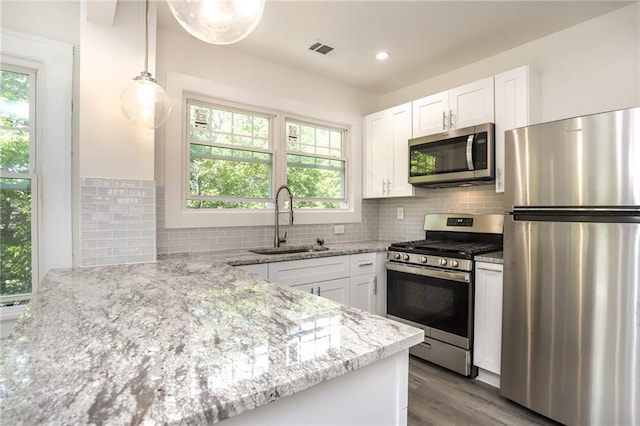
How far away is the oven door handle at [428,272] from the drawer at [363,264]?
0.14m

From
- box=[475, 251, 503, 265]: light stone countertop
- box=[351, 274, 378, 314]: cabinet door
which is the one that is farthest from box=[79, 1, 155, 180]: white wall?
box=[475, 251, 503, 265]: light stone countertop

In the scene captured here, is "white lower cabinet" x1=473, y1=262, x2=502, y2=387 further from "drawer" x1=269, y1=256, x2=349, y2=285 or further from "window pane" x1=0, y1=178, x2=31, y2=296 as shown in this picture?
"window pane" x1=0, y1=178, x2=31, y2=296

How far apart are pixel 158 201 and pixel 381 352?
2.25 metres

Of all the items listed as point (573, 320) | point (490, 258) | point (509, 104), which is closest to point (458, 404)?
point (573, 320)

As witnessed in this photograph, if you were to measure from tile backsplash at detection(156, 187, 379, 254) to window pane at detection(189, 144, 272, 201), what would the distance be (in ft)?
1.06

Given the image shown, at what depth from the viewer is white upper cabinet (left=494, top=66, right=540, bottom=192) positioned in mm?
2434

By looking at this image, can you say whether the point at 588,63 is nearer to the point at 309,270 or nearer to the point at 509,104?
the point at 509,104

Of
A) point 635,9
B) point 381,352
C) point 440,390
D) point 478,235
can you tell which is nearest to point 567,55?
point 635,9

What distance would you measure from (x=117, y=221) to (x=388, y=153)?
2.52 metres

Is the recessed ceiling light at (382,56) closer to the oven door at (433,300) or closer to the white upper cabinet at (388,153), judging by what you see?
the white upper cabinet at (388,153)

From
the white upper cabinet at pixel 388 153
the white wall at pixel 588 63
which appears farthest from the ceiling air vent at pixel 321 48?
the white wall at pixel 588 63

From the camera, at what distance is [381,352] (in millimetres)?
762

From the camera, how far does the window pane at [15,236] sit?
1975mm

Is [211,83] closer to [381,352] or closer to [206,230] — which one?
[206,230]
